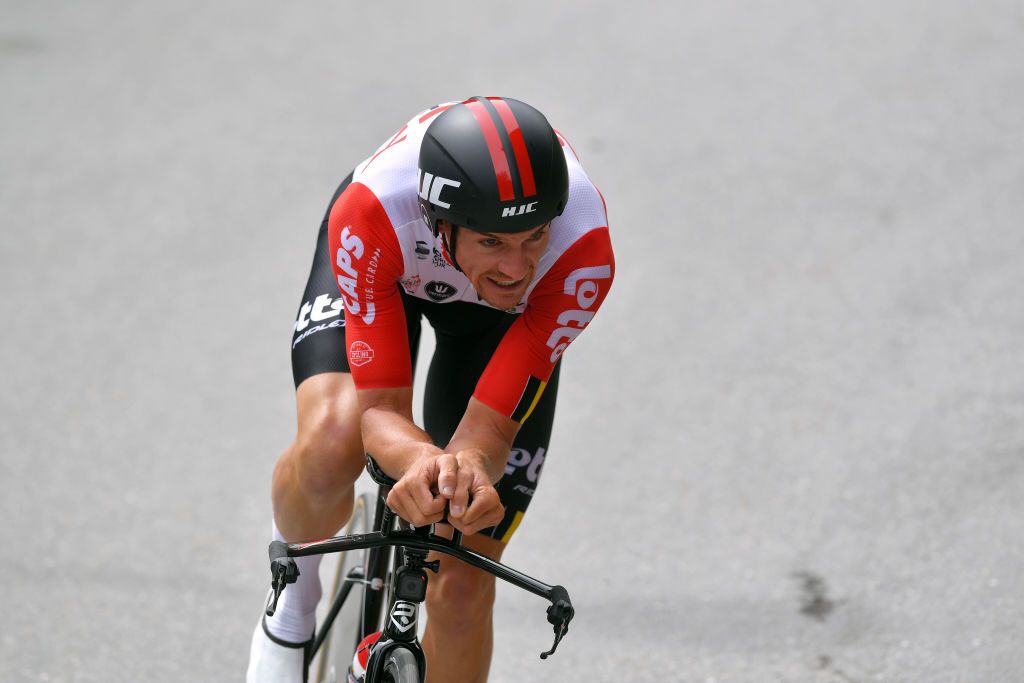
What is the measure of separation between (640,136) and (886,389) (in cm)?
293

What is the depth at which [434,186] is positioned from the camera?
2.59 meters

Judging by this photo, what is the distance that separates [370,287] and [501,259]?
0.43 meters

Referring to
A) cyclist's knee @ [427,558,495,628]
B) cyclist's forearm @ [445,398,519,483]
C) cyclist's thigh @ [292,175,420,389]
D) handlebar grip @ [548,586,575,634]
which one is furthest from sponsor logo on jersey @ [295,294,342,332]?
handlebar grip @ [548,586,575,634]

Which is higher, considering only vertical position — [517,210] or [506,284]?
[517,210]

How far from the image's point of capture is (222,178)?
7.24 m

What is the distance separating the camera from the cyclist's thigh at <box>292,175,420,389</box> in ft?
10.5

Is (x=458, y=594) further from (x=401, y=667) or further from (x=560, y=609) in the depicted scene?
(x=560, y=609)

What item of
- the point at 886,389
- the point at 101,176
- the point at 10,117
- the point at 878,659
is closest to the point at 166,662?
the point at 878,659

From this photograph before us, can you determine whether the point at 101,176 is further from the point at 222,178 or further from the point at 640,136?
the point at 640,136

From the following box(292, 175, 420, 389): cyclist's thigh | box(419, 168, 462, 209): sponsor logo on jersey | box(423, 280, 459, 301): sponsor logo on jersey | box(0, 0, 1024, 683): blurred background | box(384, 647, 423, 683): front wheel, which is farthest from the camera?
box(0, 0, 1024, 683): blurred background

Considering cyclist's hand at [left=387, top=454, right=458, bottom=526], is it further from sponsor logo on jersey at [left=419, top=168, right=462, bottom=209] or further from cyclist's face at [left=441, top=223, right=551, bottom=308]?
sponsor logo on jersey at [left=419, top=168, right=462, bottom=209]

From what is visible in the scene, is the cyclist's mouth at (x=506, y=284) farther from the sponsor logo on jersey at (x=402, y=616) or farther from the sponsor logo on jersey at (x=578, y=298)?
the sponsor logo on jersey at (x=402, y=616)

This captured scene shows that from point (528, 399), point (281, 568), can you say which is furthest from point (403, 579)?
point (528, 399)

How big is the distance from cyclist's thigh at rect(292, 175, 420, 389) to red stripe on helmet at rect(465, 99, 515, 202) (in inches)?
33.6
